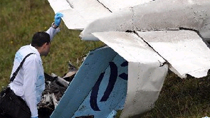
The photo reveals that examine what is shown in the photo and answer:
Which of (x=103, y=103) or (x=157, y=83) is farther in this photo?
(x=103, y=103)

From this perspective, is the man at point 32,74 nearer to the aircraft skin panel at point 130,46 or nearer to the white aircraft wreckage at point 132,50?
the white aircraft wreckage at point 132,50

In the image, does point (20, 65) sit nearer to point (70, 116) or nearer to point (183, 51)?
point (70, 116)

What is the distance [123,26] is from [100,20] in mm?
361

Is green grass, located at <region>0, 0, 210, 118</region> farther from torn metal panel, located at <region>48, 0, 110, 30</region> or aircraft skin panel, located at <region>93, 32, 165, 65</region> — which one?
torn metal panel, located at <region>48, 0, 110, 30</region>

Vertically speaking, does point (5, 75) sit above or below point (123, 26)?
below

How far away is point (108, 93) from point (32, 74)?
1.69m

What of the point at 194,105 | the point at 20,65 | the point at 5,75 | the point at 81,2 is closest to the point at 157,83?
the point at 194,105

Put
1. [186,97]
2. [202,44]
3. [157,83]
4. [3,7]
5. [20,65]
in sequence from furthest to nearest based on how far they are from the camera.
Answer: [3,7]
[186,97]
[20,65]
[202,44]
[157,83]

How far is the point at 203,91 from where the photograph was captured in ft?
28.3

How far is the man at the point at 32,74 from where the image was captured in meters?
7.62

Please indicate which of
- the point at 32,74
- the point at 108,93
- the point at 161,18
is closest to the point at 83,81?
the point at 108,93

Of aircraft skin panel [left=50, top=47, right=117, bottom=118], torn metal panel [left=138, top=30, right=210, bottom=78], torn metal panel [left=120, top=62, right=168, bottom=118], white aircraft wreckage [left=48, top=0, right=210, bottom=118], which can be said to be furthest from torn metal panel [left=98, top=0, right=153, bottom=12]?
torn metal panel [left=120, top=62, right=168, bottom=118]

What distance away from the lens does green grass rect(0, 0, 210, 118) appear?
323 inches

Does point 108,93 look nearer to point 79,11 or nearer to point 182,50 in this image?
point 79,11
